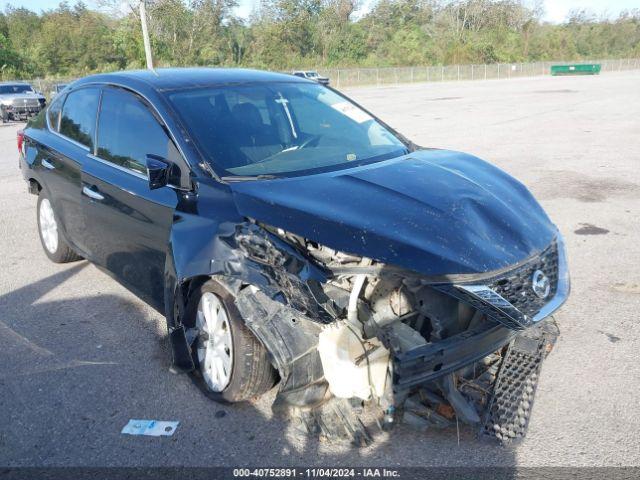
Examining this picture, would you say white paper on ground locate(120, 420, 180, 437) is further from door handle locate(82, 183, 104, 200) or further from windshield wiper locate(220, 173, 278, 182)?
door handle locate(82, 183, 104, 200)

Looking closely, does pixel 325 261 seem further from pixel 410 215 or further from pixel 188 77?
pixel 188 77

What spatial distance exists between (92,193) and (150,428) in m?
1.88

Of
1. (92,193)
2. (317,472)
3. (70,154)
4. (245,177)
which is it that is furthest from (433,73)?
(317,472)

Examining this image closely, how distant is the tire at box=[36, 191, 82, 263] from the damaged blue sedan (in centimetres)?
154

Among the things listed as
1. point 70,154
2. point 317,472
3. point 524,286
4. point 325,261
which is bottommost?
point 317,472

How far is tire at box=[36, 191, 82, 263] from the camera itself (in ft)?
17.6

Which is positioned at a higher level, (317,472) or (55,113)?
(55,113)

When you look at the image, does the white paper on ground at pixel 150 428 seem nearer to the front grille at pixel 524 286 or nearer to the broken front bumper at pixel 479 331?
the broken front bumper at pixel 479 331

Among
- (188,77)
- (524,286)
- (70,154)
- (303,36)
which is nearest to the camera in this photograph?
(524,286)

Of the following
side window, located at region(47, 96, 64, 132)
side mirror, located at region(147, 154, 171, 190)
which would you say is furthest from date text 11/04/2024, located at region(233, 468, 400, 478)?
side window, located at region(47, 96, 64, 132)

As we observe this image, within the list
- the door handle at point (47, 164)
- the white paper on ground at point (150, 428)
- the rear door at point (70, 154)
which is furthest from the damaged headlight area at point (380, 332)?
the door handle at point (47, 164)

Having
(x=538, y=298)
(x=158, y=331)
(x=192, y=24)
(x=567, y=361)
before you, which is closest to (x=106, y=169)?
(x=158, y=331)

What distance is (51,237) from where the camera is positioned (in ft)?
18.1

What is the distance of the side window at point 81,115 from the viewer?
174 inches
